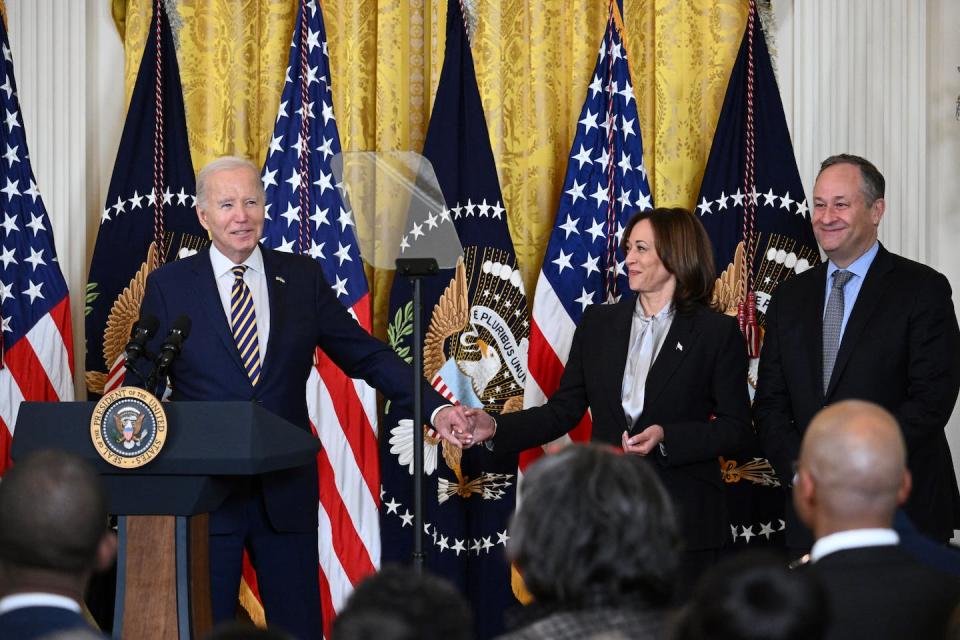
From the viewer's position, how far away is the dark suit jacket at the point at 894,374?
3.73 metres

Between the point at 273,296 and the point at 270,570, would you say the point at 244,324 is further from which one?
the point at 270,570

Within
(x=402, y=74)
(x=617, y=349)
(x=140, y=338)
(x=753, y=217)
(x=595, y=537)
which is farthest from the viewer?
(x=402, y=74)

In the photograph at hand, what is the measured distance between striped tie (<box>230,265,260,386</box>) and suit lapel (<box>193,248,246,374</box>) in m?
0.03

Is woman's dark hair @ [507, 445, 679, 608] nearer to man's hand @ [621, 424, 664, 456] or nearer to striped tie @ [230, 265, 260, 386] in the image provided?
man's hand @ [621, 424, 664, 456]

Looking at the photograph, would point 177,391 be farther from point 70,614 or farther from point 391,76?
point 391,76

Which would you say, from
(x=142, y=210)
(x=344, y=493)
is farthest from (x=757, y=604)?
(x=142, y=210)

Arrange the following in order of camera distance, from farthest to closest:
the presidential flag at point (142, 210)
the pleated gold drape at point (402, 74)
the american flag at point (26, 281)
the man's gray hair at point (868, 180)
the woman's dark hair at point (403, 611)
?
the pleated gold drape at point (402, 74)
the presidential flag at point (142, 210)
the american flag at point (26, 281)
the man's gray hair at point (868, 180)
the woman's dark hair at point (403, 611)

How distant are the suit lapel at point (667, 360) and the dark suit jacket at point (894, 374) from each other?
1.05ft

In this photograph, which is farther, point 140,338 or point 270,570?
point 270,570

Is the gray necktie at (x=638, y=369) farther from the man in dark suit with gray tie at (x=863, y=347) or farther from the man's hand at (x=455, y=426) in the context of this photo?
the man's hand at (x=455, y=426)

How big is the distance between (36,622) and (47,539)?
0.15 meters

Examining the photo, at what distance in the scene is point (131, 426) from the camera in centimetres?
311

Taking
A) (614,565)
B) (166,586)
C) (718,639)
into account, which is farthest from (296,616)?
(718,639)

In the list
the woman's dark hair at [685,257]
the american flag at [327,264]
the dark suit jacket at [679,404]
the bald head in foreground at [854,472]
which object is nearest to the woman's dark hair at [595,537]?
the bald head in foreground at [854,472]
